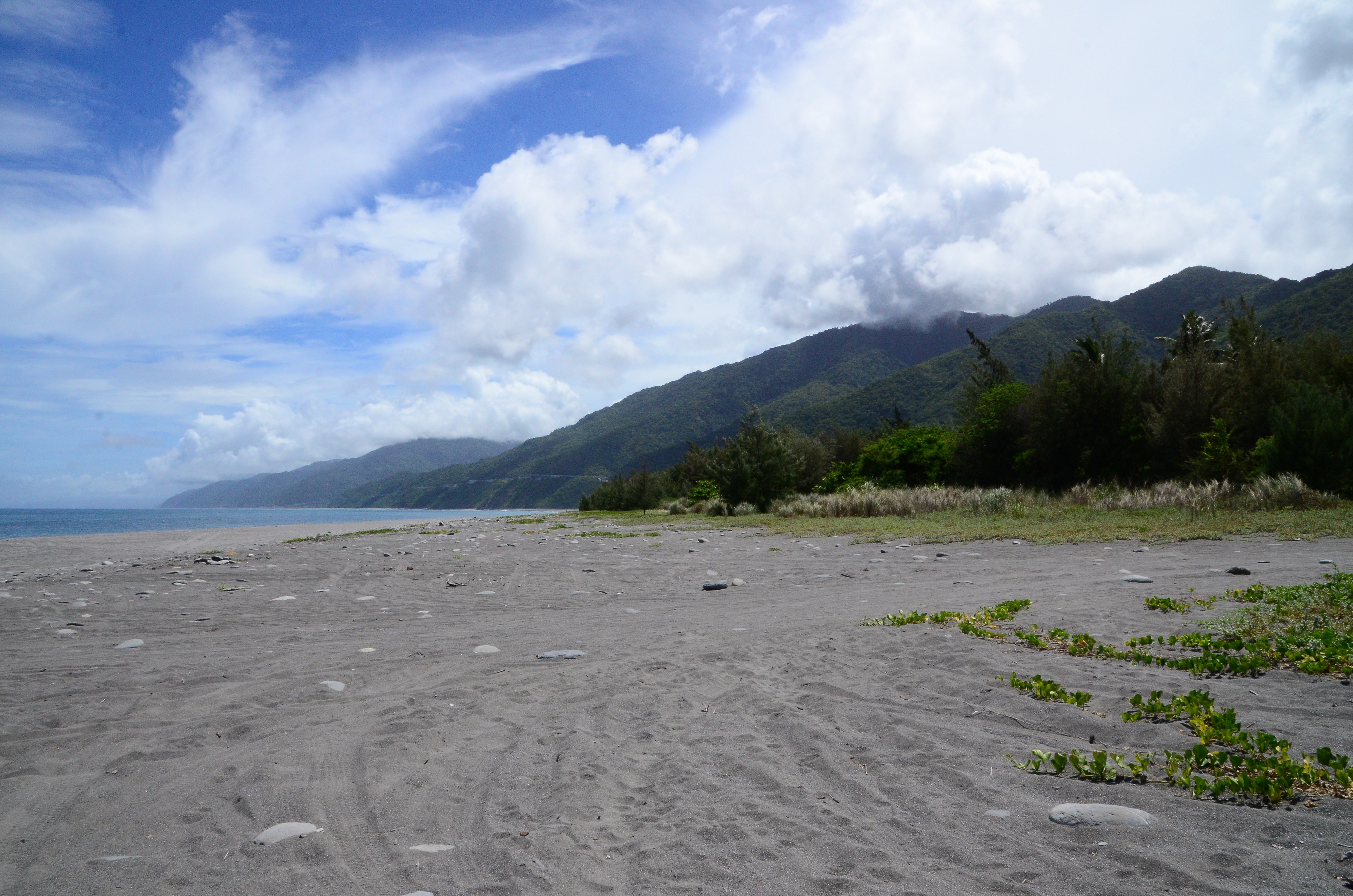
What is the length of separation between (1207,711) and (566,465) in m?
148

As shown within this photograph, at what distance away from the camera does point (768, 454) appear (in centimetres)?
3338

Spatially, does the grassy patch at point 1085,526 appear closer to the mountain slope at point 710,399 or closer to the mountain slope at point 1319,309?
the mountain slope at point 1319,309

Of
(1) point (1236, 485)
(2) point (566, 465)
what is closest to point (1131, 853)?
(1) point (1236, 485)

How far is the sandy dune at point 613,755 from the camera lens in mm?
2643

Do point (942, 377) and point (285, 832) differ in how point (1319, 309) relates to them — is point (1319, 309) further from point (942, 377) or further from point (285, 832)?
point (285, 832)

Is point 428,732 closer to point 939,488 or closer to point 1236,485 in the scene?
point 1236,485

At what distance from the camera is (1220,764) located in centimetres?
309

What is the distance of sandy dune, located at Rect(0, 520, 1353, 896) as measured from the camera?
2643mm

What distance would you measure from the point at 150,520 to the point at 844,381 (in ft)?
354

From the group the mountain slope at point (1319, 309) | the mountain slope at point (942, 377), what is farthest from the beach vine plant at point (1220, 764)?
the mountain slope at point (942, 377)

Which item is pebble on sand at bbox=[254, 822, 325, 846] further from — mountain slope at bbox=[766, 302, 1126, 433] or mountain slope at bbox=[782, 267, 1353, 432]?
mountain slope at bbox=[766, 302, 1126, 433]

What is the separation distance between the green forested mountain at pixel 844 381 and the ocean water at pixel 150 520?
28.1 meters

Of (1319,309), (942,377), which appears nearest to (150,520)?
(942,377)

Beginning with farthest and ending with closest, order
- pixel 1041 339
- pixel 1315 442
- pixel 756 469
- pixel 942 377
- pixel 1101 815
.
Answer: pixel 942 377 < pixel 1041 339 < pixel 756 469 < pixel 1315 442 < pixel 1101 815
